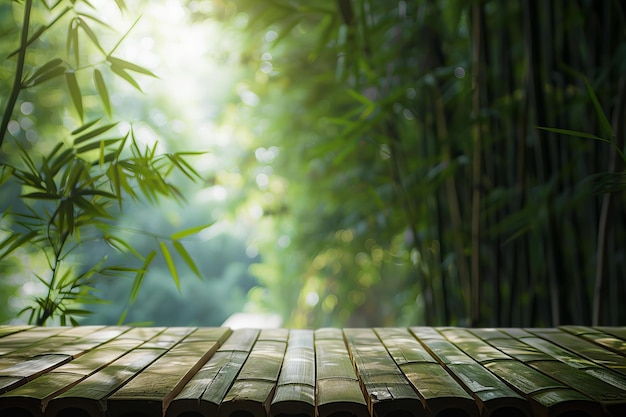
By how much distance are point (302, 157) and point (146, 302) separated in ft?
24.0

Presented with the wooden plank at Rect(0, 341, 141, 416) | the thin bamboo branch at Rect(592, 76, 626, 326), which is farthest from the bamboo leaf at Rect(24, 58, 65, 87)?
the thin bamboo branch at Rect(592, 76, 626, 326)

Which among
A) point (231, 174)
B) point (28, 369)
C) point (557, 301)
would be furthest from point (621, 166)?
point (231, 174)

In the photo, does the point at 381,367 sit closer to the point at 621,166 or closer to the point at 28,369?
the point at 28,369

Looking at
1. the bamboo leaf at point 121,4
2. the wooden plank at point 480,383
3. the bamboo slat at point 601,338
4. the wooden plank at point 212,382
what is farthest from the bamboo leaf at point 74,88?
the bamboo slat at point 601,338

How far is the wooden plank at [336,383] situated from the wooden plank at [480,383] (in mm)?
147

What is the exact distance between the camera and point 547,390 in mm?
810

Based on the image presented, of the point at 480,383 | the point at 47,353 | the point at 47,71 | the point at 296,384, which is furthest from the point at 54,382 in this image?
the point at 47,71

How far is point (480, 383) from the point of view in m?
Result: 0.84

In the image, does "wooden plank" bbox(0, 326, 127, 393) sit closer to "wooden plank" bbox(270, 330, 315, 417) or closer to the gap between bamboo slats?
the gap between bamboo slats

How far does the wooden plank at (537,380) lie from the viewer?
770 mm

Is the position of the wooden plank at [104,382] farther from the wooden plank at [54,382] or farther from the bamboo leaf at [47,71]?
the bamboo leaf at [47,71]

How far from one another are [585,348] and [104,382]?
0.81 metres

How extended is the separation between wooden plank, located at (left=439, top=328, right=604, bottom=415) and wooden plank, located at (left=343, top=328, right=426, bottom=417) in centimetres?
14

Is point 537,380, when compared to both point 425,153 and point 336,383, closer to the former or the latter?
point 336,383
